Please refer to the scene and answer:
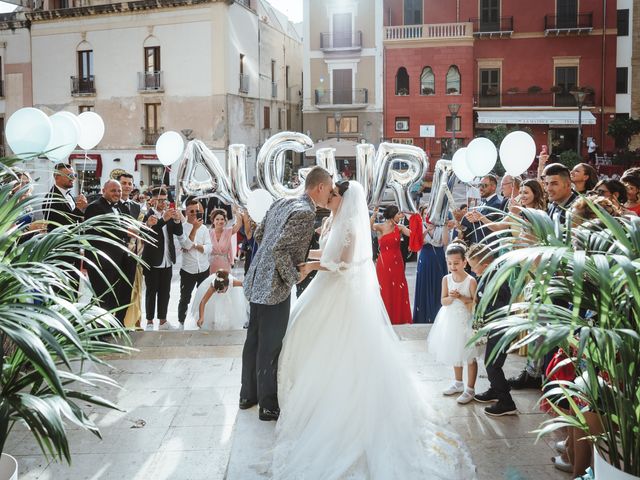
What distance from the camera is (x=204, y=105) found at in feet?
82.7

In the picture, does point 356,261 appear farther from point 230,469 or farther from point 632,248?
point 632,248

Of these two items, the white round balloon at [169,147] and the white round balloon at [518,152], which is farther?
the white round balloon at [169,147]

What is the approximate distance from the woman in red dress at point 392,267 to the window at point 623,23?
24.5m

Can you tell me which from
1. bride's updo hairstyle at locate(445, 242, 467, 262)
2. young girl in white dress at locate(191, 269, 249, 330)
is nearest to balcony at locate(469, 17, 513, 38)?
young girl in white dress at locate(191, 269, 249, 330)

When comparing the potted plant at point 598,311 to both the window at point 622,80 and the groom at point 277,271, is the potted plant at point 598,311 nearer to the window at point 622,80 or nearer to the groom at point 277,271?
Result: the groom at point 277,271

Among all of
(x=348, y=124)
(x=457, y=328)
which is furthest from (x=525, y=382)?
(x=348, y=124)

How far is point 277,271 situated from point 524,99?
83.2 feet

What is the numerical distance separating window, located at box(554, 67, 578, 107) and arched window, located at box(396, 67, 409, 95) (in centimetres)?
634

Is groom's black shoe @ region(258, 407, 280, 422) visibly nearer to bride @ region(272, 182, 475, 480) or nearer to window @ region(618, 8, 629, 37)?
bride @ region(272, 182, 475, 480)

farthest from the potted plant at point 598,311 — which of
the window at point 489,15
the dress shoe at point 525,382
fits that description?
the window at point 489,15

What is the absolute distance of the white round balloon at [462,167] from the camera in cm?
614

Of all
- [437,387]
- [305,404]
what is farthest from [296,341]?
[437,387]

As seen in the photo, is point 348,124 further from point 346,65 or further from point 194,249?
point 194,249

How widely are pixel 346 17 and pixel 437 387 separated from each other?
84.3 feet
